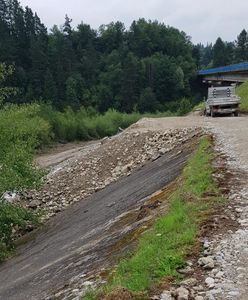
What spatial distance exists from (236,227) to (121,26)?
113152 mm

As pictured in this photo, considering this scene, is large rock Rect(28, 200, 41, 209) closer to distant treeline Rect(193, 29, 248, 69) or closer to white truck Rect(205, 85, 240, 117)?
white truck Rect(205, 85, 240, 117)

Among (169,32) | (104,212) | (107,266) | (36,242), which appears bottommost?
(36,242)

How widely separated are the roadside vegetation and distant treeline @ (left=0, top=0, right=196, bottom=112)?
71.0m

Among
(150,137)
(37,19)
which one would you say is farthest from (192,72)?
(150,137)

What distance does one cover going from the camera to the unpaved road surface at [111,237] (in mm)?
6340

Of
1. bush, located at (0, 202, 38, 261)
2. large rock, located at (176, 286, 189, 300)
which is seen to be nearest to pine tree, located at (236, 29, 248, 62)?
bush, located at (0, 202, 38, 261)

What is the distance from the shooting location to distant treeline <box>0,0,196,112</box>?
8562 cm

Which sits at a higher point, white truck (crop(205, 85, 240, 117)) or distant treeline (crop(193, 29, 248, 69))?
distant treeline (crop(193, 29, 248, 69))

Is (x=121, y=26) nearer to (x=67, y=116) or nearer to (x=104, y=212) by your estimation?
A: (x=67, y=116)

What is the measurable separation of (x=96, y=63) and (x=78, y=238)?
91877mm

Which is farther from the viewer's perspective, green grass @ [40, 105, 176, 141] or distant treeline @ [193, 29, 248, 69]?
distant treeline @ [193, 29, 248, 69]

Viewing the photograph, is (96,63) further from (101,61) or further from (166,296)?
(166,296)

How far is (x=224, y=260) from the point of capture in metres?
6.28

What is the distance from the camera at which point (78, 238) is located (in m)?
11.2
